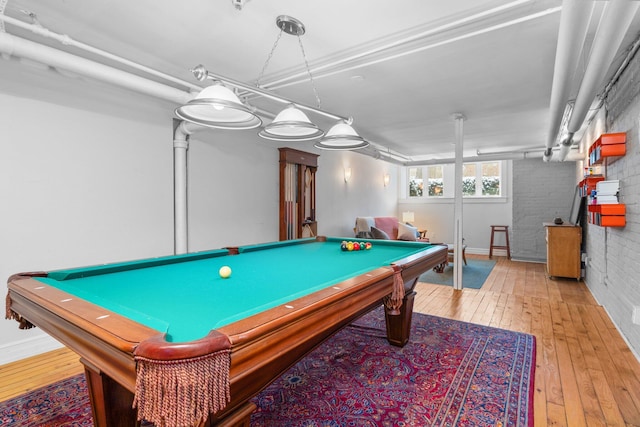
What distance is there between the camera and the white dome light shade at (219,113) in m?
1.88

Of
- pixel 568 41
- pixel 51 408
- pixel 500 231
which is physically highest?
pixel 568 41

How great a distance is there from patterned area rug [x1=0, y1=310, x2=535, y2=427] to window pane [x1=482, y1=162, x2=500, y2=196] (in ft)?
20.1

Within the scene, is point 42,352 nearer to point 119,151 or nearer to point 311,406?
point 119,151

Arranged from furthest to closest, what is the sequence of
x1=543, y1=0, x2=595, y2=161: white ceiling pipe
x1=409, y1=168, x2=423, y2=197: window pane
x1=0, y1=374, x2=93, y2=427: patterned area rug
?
x1=409, y1=168, x2=423, y2=197: window pane, x1=0, y1=374, x2=93, y2=427: patterned area rug, x1=543, y1=0, x2=595, y2=161: white ceiling pipe

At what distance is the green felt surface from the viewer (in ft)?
3.82

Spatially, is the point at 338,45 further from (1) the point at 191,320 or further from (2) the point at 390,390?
(2) the point at 390,390

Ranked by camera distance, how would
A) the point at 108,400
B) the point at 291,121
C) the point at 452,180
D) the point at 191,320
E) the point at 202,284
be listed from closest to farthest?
the point at 191,320, the point at 108,400, the point at 202,284, the point at 291,121, the point at 452,180

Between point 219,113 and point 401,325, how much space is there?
87.1 inches

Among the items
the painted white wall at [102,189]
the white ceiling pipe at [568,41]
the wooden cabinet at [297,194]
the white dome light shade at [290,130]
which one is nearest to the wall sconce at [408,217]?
the wooden cabinet at [297,194]

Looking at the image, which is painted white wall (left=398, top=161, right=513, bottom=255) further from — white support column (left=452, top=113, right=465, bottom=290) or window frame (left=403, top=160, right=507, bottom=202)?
white support column (left=452, top=113, right=465, bottom=290)

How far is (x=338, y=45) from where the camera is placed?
260cm

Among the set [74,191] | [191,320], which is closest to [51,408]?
[191,320]

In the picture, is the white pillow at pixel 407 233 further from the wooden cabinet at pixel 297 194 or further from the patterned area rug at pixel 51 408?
the patterned area rug at pixel 51 408

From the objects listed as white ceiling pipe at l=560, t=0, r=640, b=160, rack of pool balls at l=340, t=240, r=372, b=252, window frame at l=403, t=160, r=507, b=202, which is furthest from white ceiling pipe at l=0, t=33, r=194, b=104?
window frame at l=403, t=160, r=507, b=202
